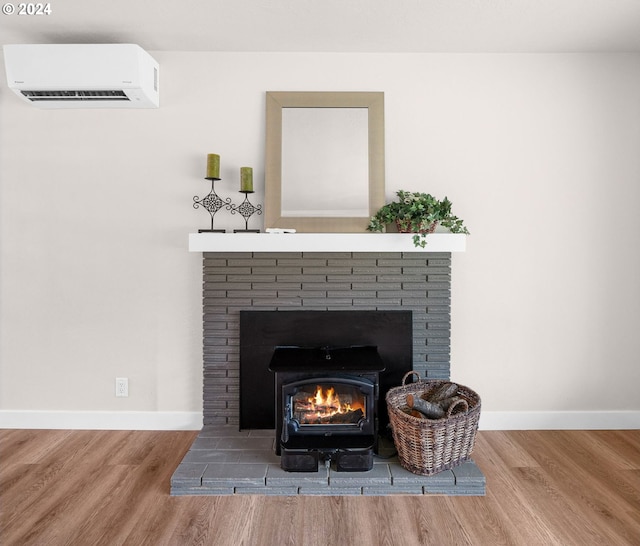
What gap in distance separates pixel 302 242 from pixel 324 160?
55cm

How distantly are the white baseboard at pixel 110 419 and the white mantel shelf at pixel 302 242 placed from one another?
111cm

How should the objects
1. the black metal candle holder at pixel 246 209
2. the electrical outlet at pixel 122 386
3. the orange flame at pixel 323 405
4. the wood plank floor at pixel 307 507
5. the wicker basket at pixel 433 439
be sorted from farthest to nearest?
the electrical outlet at pixel 122 386
the black metal candle holder at pixel 246 209
the orange flame at pixel 323 405
the wicker basket at pixel 433 439
the wood plank floor at pixel 307 507

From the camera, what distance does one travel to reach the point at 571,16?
2.42 metres

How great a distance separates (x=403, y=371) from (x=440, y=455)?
0.67m

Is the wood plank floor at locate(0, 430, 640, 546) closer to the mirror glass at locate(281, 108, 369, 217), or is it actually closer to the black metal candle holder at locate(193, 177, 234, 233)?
the black metal candle holder at locate(193, 177, 234, 233)

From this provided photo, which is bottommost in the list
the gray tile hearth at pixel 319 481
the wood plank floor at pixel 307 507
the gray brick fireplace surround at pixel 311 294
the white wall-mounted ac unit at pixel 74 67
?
the wood plank floor at pixel 307 507

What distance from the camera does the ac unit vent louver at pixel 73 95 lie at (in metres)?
2.64

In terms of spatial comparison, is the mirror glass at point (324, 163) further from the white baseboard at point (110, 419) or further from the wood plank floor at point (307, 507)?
the wood plank floor at point (307, 507)

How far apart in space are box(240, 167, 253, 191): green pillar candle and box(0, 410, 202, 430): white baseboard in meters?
1.45

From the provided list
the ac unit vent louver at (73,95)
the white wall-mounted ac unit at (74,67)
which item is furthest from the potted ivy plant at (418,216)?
the ac unit vent louver at (73,95)

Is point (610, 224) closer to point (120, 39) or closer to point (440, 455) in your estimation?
point (440, 455)

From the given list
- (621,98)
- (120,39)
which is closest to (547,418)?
(621,98)

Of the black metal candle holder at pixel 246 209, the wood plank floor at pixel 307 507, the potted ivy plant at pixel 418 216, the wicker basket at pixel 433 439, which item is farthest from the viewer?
the black metal candle holder at pixel 246 209

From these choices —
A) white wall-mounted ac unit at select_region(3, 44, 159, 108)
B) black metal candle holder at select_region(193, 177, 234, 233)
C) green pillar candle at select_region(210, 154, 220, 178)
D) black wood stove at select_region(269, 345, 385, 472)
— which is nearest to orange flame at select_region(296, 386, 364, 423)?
black wood stove at select_region(269, 345, 385, 472)
